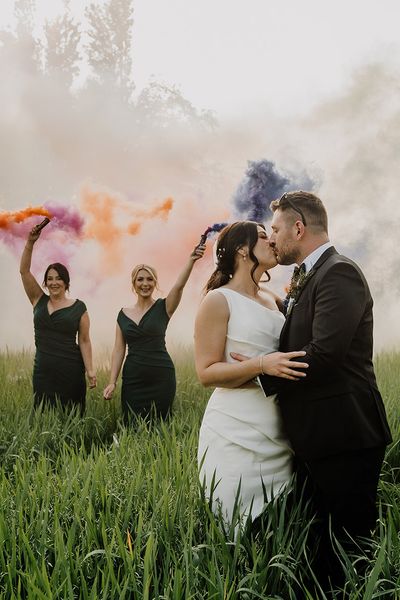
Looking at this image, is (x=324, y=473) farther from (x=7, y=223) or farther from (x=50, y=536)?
(x=7, y=223)

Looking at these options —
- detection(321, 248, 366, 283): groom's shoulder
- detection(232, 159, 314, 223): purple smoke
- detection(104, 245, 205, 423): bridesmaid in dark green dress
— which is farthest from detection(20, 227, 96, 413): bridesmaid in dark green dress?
detection(321, 248, 366, 283): groom's shoulder

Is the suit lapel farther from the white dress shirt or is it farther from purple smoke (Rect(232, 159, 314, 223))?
purple smoke (Rect(232, 159, 314, 223))

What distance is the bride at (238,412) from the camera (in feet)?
9.93

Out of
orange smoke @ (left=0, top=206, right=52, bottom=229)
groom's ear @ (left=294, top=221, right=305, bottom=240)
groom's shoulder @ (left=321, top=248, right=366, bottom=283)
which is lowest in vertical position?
groom's shoulder @ (left=321, top=248, right=366, bottom=283)

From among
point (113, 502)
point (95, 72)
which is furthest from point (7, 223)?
point (95, 72)

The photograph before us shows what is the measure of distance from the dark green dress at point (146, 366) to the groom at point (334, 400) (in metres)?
3.02

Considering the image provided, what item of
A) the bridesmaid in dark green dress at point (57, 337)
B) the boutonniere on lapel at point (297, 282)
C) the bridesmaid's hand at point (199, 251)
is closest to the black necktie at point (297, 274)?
the boutonniere on lapel at point (297, 282)

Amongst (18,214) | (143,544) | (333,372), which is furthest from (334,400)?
(18,214)

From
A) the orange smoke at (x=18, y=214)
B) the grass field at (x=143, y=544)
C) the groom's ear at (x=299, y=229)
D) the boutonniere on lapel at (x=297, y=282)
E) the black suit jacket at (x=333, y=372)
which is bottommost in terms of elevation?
the grass field at (x=143, y=544)

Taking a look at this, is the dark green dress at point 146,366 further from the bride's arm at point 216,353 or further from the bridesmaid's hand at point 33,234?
the bride's arm at point 216,353

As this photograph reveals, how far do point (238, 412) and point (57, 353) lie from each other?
3.54m

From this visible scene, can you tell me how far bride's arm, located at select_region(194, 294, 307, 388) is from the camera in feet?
9.66

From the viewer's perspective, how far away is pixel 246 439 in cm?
303

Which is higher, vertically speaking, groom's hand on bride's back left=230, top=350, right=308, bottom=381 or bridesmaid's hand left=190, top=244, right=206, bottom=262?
bridesmaid's hand left=190, top=244, right=206, bottom=262
